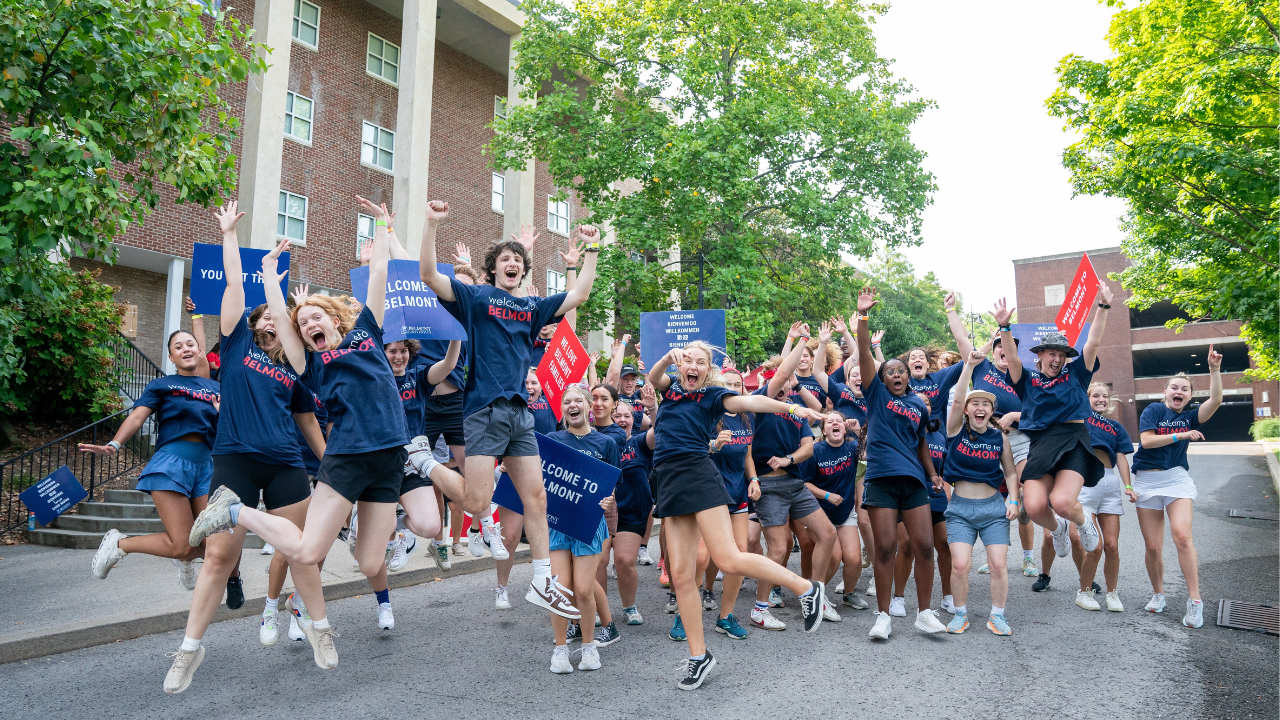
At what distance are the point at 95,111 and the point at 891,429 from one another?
7152mm

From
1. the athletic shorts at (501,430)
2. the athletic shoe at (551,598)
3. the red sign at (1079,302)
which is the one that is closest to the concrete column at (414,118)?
the red sign at (1079,302)

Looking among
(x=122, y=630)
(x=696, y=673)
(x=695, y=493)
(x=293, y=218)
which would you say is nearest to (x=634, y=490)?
(x=695, y=493)

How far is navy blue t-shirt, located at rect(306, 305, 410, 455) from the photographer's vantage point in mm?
4535

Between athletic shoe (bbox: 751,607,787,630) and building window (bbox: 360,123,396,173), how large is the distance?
751 inches

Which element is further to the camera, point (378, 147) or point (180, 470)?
point (378, 147)

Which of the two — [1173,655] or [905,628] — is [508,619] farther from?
[1173,655]

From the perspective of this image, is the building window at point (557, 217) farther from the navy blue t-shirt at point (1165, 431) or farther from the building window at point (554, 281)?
the navy blue t-shirt at point (1165, 431)

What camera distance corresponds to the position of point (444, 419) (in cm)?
741

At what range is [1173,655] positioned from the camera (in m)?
5.71

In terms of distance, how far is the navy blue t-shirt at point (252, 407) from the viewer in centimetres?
502

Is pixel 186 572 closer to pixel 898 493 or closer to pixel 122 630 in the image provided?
pixel 122 630

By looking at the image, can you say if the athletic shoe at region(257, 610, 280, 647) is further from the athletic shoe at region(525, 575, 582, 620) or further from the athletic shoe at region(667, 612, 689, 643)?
the athletic shoe at region(667, 612, 689, 643)

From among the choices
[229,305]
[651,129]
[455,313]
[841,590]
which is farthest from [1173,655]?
[651,129]

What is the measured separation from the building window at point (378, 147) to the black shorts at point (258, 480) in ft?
61.9
